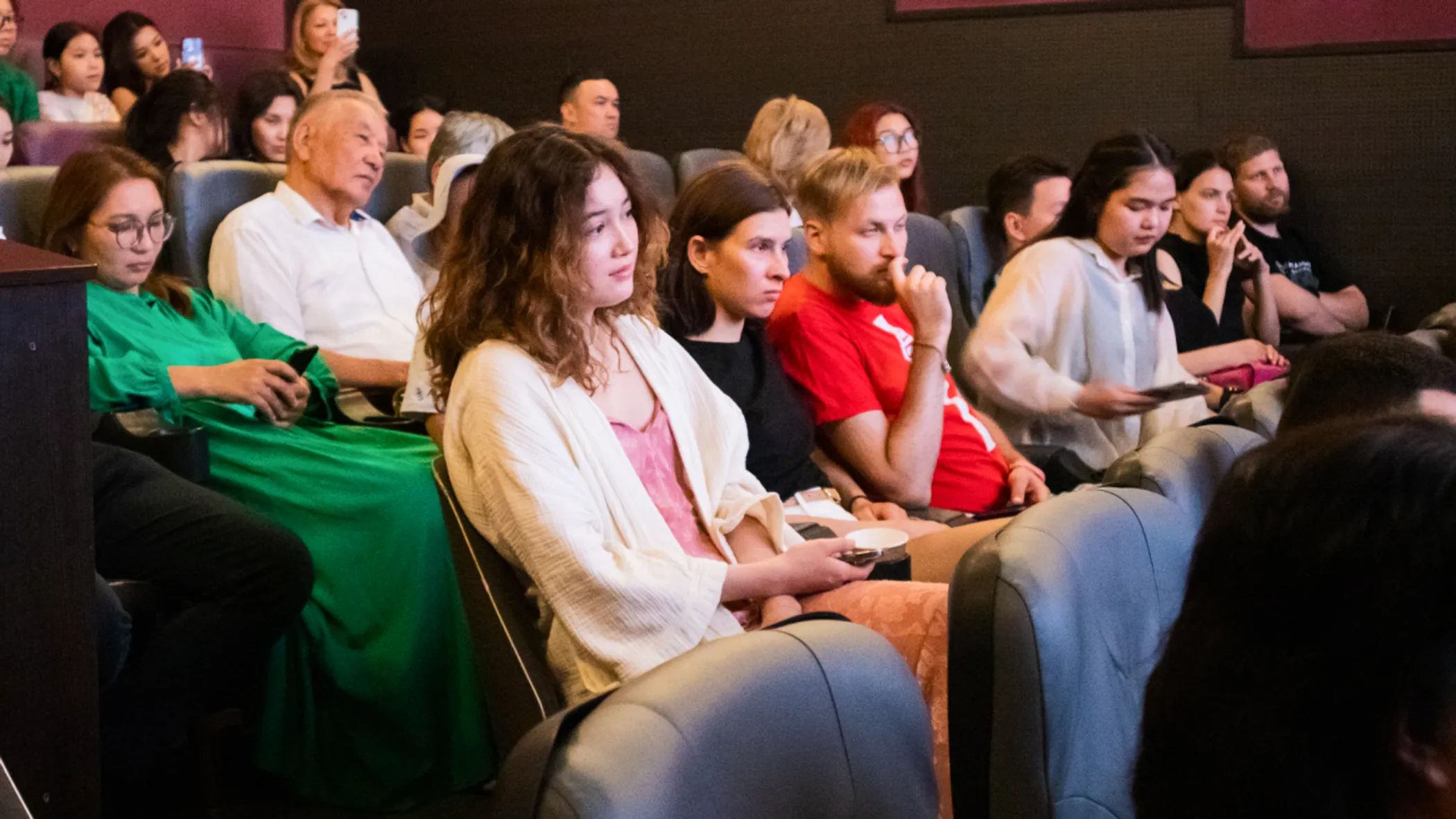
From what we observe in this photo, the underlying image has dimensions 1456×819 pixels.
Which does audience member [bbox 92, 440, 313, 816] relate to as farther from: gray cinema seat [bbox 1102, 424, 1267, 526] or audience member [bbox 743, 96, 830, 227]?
audience member [bbox 743, 96, 830, 227]

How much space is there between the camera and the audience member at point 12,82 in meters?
4.91

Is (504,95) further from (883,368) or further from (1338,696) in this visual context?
(1338,696)

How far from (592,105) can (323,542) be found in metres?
3.09

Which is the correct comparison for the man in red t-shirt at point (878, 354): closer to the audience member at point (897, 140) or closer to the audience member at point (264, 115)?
the audience member at point (897, 140)

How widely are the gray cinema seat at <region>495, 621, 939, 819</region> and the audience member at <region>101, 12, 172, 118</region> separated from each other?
4.98m

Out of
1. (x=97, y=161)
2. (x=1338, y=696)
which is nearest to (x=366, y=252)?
(x=97, y=161)

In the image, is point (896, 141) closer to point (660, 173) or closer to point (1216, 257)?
point (660, 173)

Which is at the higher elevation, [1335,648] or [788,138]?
[788,138]

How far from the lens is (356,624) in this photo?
245cm

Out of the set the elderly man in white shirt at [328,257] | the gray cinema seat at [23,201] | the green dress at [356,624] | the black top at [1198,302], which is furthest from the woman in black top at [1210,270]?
the gray cinema seat at [23,201]

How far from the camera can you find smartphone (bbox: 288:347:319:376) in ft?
8.60

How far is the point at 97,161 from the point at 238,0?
14.2 feet

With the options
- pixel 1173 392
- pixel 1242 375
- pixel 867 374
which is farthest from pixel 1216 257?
pixel 867 374

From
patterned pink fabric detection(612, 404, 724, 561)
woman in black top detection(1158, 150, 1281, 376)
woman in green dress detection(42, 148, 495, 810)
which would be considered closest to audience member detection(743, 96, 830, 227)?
woman in black top detection(1158, 150, 1281, 376)
